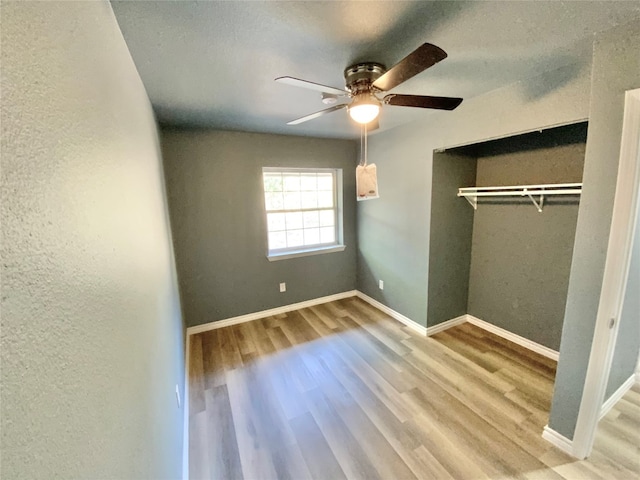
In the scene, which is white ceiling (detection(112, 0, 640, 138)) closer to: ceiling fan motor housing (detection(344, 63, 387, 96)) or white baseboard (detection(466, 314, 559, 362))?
ceiling fan motor housing (detection(344, 63, 387, 96))

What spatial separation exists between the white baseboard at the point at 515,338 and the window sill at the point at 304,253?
1865 mm

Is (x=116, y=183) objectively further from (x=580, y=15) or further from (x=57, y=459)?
(x=580, y=15)

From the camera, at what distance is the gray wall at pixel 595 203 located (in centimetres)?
130

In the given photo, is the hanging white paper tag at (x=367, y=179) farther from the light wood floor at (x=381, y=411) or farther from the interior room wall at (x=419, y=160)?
the light wood floor at (x=381, y=411)

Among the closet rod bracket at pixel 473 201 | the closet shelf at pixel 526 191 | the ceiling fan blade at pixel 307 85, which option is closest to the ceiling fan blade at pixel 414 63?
the ceiling fan blade at pixel 307 85

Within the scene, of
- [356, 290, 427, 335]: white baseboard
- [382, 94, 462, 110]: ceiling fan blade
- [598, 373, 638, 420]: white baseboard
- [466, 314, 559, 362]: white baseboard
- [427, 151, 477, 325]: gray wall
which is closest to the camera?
[382, 94, 462, 110]: ceiling fan blade

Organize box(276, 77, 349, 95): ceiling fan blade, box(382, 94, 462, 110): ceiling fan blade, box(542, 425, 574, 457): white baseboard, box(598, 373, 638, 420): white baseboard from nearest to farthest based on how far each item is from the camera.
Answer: box(276, 77, 349, 95): ceiling fan blade, box(382, 94, 462, 110): ceiling fan blade, box(542, 425, 574, 457): white baseboard, box(598, 373, 638, 420): white baseboard

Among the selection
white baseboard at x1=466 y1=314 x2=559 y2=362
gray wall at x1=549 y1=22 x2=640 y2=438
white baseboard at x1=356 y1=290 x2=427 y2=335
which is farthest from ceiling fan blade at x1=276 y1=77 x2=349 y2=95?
white baseboard at x1=466 y1=314 x2=559 y2=362

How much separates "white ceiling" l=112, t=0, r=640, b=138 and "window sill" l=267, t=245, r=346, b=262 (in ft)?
6.41

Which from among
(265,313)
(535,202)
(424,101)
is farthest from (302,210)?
(535,202)

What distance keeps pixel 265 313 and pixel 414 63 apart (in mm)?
3137

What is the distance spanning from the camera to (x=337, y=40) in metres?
1.31

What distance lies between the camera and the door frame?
127 cm

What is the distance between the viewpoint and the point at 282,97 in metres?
2.03
